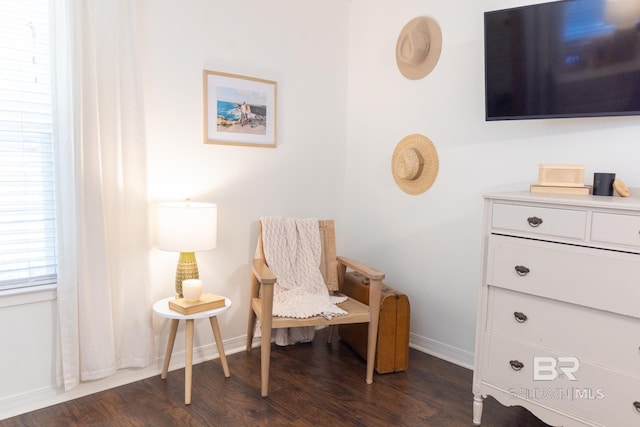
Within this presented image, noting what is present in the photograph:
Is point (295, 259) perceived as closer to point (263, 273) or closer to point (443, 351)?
point (263, 273)

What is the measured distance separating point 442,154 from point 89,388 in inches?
96.4

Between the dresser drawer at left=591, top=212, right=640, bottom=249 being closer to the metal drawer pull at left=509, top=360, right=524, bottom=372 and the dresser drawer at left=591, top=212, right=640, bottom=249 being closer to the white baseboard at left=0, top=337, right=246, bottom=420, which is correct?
the metal drawer pull at left=509, top=360, right=524, bottom=372

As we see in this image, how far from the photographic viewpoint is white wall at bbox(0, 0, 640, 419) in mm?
2486

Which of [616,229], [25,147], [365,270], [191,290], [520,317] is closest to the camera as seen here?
[616,229]

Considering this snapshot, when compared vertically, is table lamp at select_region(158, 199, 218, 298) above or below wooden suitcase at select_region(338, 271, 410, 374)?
above

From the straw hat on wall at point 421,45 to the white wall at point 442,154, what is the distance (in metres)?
0.05

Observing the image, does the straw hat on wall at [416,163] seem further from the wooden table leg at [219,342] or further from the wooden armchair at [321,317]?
the wooden table leg at [219,342]

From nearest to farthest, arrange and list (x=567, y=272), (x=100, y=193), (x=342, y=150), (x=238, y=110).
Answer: (x=567, y=272) → (x=100, y=193) → (x=238, y=110) → (x=342, y=150)

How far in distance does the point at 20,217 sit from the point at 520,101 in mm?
2533

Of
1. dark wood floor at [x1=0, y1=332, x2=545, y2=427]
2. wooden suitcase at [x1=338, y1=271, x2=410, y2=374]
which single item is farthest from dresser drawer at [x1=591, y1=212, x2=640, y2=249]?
wooden suitcase at [x1=338, y1=271, x2=410, y2=374]

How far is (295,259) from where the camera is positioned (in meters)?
3.03

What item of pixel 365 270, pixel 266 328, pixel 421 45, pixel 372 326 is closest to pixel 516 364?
pixel 372 326

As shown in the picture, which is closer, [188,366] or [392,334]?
[188,366]

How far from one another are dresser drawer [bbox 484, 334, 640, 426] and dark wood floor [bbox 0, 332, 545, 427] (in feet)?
1.03
